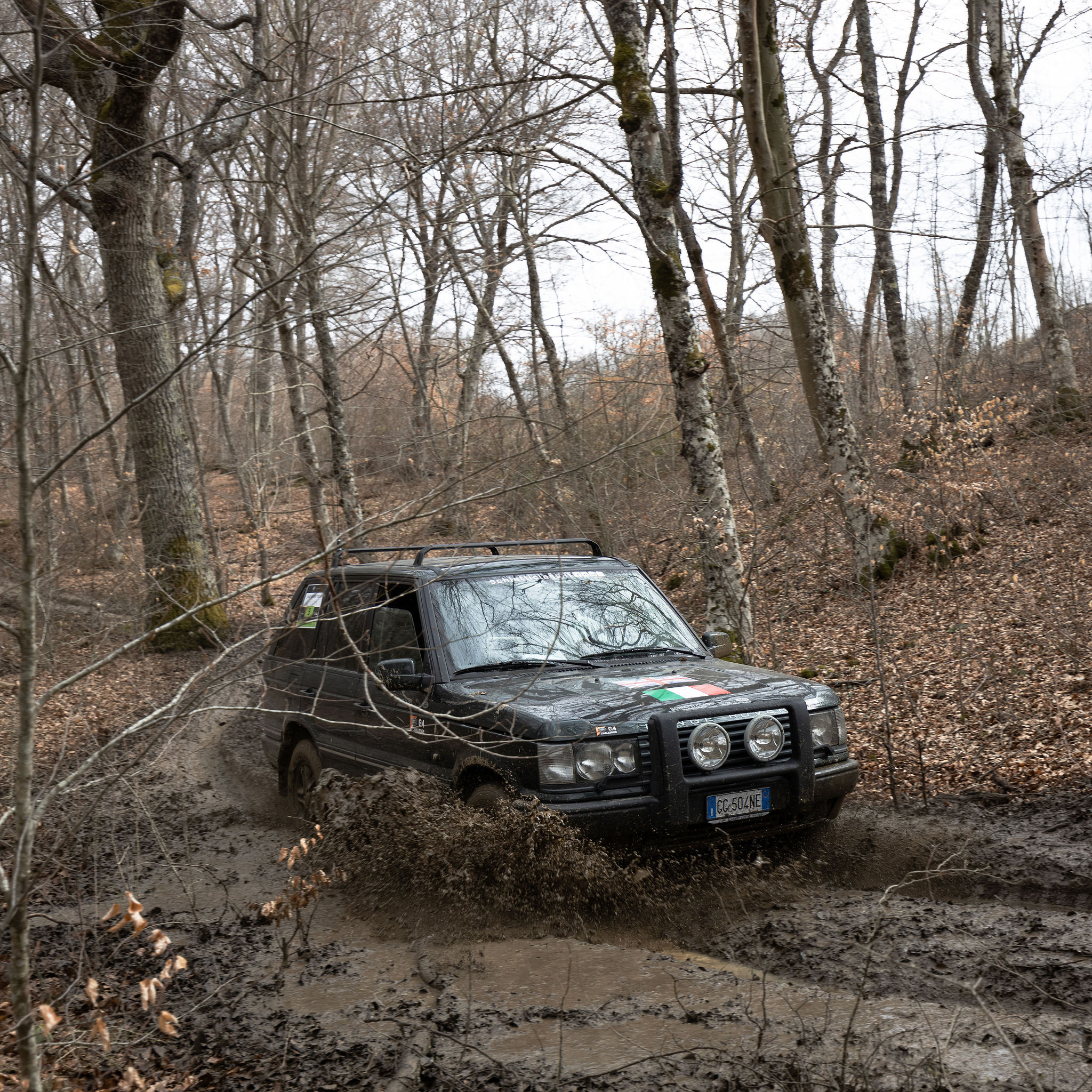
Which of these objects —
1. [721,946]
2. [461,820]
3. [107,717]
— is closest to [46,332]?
[107,717]

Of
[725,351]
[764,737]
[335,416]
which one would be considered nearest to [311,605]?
[764,737]

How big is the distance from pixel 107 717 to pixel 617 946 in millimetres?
7888

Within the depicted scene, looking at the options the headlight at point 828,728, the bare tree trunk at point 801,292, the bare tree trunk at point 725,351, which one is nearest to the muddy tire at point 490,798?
the headlight at point 828,728

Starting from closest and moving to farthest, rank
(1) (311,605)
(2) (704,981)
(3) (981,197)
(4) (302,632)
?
(2) (704,981) → (1) (311,605) → (4) (302,632) → (3) (981,197)

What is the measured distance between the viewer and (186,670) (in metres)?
13.0

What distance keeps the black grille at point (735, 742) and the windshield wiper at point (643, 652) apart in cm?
113

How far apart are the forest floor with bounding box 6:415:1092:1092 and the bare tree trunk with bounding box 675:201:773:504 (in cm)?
419

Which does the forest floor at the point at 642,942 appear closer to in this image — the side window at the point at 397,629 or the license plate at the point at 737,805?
the license plate at the point at 737,805

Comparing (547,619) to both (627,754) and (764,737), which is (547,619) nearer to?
(627,754)

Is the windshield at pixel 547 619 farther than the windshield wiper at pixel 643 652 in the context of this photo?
No

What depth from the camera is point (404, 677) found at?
17.8 ft

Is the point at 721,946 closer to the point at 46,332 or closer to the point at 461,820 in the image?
the point at 461,820

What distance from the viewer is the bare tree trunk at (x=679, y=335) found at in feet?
31.2

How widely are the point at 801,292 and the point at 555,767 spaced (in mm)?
8235
